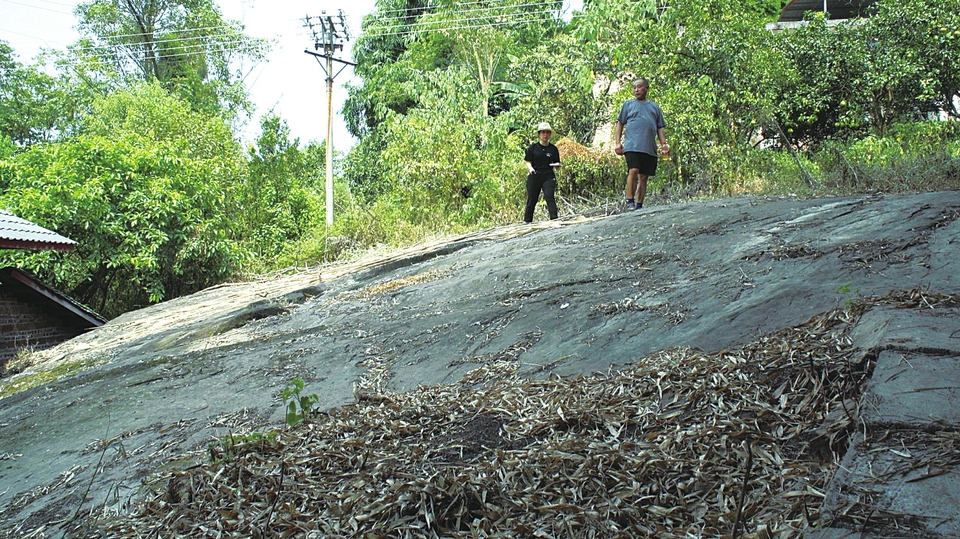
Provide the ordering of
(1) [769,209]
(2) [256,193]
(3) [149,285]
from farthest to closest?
(2) [256,193] → (3) [149,285] → (1) [769,209]

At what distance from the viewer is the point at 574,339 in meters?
3.92

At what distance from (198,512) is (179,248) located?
17056 millimetres

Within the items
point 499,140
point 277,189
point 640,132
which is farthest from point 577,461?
point 277,189

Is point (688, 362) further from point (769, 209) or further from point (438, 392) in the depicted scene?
point (769, 209)

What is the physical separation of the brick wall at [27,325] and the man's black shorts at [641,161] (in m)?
10.4


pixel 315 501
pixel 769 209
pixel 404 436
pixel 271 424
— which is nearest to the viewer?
pixel 315 501

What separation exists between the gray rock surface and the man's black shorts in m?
1.47

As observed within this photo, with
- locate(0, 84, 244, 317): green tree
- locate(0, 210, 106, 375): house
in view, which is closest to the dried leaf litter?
locate(0, 210, 106, 375): house

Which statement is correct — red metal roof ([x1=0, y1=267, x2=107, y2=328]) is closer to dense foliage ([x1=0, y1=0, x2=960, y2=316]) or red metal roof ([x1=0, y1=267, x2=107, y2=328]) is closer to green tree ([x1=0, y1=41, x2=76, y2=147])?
dense foliage ([x1=0, y1=0, x2=960, y2=316])

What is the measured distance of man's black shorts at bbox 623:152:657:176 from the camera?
29.0ft

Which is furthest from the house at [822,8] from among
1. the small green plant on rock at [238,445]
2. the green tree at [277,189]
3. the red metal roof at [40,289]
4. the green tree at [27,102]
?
the green tree at [27,102]

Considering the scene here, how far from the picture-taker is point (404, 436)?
293cm

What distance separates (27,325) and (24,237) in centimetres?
427

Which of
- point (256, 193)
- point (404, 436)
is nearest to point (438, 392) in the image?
point (404, 436)
